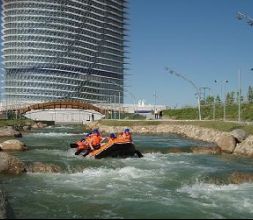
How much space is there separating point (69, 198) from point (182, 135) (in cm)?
5545

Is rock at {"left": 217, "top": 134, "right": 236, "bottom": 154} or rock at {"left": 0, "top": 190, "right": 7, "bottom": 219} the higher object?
rock at {"left": 217, "top": 134, "right": 236, "bottom": 154}

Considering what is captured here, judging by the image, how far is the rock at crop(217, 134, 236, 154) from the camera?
46.8 m

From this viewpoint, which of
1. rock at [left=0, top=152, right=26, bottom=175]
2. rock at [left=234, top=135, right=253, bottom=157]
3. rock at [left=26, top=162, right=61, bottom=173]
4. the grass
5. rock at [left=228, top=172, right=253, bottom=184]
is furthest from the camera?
the grass

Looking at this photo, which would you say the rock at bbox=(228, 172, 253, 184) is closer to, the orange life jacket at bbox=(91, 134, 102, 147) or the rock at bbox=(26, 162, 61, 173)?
the rock at bbox=(26, 162, 61, 173)

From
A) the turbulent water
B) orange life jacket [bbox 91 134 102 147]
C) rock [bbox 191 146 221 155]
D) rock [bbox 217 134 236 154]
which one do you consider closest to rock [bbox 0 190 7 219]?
the turbulent water

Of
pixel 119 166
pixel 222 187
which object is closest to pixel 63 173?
pixel 119 166

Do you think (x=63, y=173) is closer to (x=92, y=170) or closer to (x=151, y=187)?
(x=92, y=170)

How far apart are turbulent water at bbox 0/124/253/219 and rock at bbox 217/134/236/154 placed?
854 cm

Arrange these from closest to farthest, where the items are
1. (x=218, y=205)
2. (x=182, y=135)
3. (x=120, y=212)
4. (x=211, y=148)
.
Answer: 1. (x=120, y=212)
2. (x=218, y=205)
3. (x=211, y=148)
4. (x=182, y=135)

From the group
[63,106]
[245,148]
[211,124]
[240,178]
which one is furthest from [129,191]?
[63,106]

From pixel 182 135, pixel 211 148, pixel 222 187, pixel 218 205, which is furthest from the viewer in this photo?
pixel 182 135

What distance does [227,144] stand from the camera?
4738 cm

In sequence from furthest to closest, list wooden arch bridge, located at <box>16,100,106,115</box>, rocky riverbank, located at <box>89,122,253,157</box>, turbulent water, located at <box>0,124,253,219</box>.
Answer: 1. wooden arch bridge, located at <box>16,100,106,115</box>
2. rocky riverbank, located at <box>89,122,253,157</box>
3. turbulent water, located at <box>0,124,253,219</box>

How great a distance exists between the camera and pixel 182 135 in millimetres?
77875
